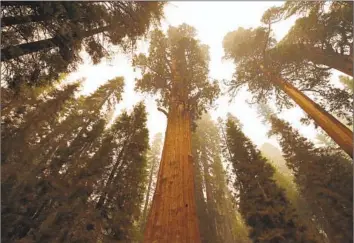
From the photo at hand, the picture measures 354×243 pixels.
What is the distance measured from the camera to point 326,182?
11078 mm

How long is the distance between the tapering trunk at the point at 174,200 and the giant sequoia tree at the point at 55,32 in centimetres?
355

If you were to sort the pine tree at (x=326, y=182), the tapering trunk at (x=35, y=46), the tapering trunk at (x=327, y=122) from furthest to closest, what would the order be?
1. the pine tree at (x=326, y=182)
2. the tapering trunk at (x=327, y=122)
3. the tapering trunk at (x=35, y=46)

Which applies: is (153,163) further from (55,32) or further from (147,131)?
(55,32)

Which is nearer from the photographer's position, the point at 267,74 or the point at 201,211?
the point at 267,74

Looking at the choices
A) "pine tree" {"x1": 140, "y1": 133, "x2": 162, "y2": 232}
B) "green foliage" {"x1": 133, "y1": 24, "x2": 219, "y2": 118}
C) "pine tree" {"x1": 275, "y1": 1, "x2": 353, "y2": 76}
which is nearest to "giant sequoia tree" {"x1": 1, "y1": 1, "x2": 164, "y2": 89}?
"green foliage" {"x1": 133, "y1": 24, "x2": 219, "y2": 118}

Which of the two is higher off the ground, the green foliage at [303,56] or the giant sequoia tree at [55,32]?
the green foliage at [303,56]

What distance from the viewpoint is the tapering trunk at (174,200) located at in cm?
363

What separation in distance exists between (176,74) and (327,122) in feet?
22.7

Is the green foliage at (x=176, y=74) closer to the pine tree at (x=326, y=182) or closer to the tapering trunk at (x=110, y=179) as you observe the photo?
the tapering trunk at (x=110, y=179)

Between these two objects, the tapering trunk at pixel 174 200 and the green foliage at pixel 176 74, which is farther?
the green foliage at pixel 176 74

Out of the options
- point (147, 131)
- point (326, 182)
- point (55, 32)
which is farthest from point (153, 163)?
point (55, 32)

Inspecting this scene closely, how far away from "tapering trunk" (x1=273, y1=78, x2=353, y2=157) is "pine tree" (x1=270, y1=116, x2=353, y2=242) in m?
2.84

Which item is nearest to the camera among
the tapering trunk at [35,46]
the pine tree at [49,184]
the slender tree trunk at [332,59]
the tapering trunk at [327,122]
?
the tapering trunk at [35,46]

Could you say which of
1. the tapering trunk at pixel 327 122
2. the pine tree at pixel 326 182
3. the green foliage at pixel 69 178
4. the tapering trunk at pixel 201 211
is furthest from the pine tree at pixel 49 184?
the pine tree at pixel 326 182
